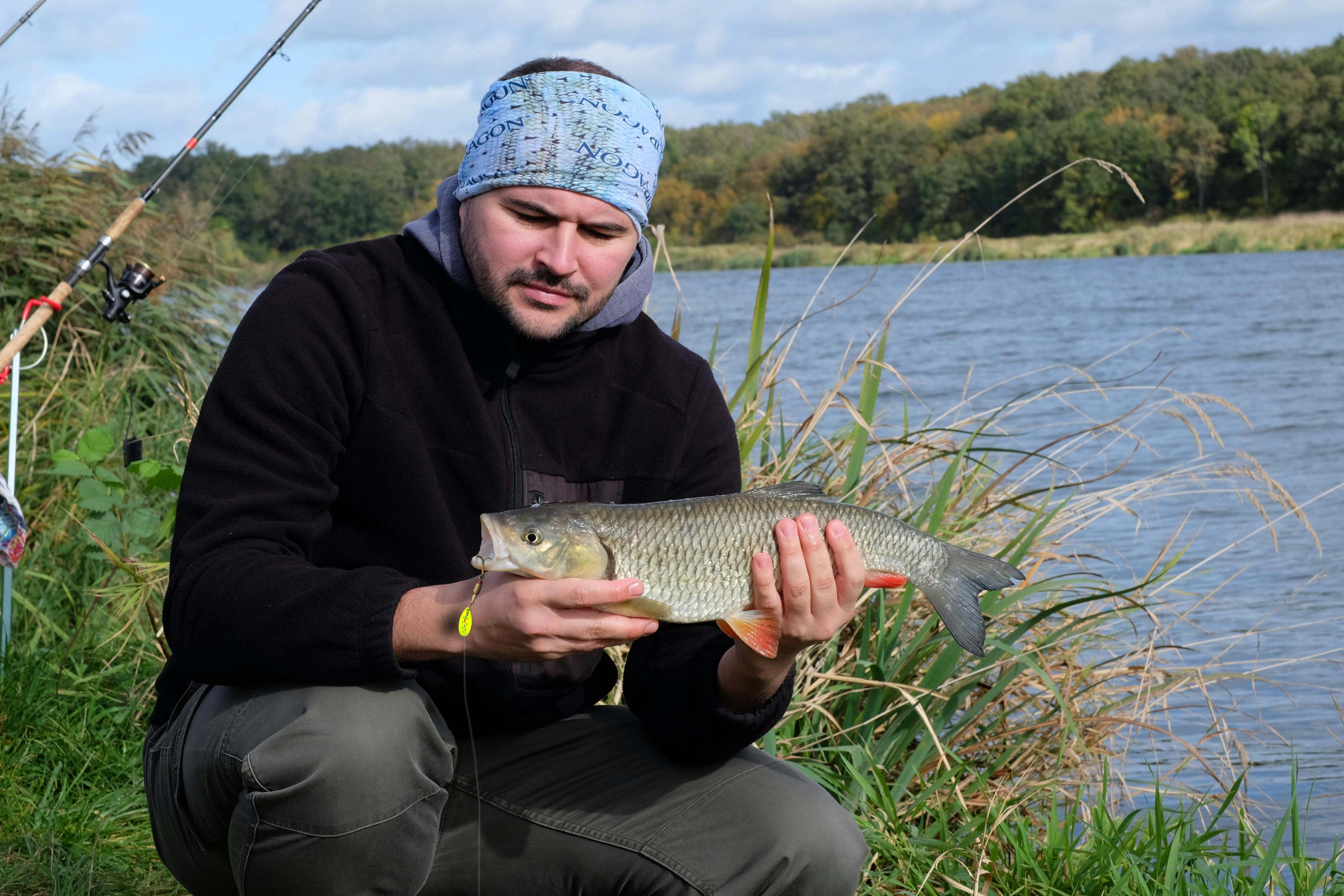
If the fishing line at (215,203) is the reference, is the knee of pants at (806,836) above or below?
below

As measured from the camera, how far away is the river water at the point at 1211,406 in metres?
4.39

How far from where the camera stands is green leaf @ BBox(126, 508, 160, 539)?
3.87 m

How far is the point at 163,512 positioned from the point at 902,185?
25659 millimetres

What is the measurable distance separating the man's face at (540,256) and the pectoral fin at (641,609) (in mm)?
631

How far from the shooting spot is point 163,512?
4.84 meters

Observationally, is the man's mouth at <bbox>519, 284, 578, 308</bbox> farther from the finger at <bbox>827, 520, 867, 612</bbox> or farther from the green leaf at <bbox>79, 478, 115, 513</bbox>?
the green leaf at <bbox>79, 478, 115, 513</bbox>

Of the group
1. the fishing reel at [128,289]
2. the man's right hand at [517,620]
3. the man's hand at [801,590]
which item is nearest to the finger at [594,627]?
the man's right hand at [517,620]

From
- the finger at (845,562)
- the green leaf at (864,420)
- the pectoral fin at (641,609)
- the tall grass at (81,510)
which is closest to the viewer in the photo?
the pectoral fin at (641,609)

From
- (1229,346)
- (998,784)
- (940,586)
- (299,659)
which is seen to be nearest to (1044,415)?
(1229,346)

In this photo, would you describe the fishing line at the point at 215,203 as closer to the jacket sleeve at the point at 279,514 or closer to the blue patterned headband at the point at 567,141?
the blue patterned headband at the point at 567,141

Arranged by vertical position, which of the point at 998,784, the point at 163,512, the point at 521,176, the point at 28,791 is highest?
the point at 521,176

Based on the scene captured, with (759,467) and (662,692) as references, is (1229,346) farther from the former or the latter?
(662,692)

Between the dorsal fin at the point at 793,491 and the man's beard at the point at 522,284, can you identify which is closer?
the dorsal fin at the point at 793,491

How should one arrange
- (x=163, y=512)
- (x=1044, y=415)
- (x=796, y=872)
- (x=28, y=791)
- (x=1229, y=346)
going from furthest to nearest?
(x=1229, y=346)
(x=1044, y=415)
(x=163, y=512)
(x=28, y=791)
(x=796, y=872)
